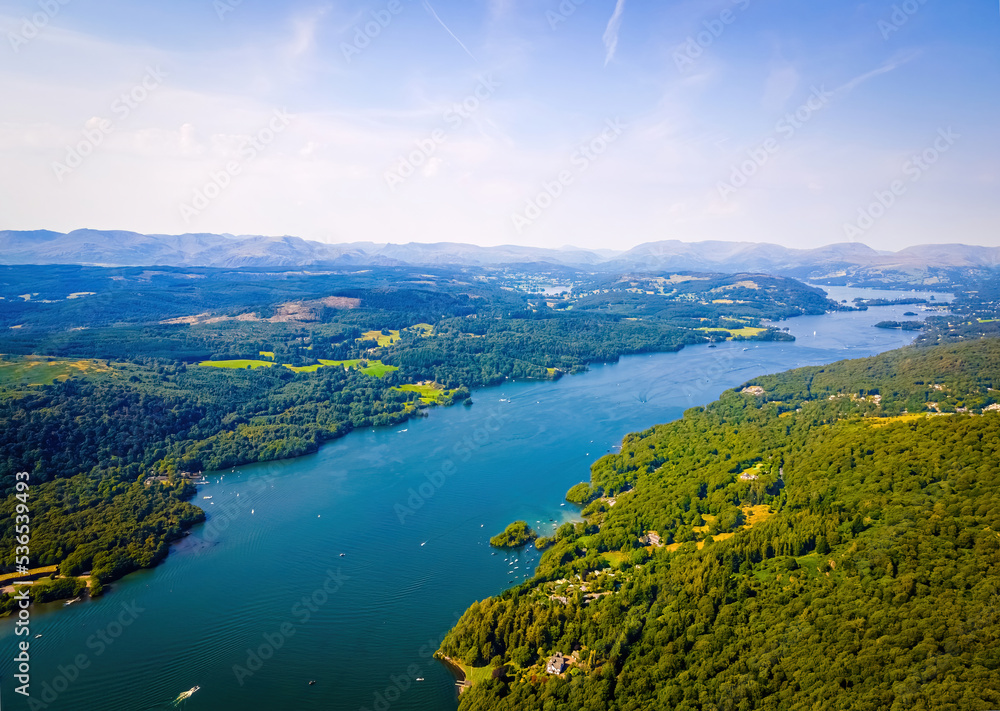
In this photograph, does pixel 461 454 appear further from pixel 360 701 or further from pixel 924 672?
pixel 924 672

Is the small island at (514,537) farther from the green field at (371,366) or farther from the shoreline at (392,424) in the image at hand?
the green field at (371,366)

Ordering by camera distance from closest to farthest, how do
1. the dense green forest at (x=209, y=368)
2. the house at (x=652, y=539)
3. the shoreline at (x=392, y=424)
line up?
the house at (x=652, y=539), the shoreline at (x=392, y=424), the dense green forest at (x=209, y=368)

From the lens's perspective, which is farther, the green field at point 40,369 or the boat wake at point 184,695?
the green field at point 40,369

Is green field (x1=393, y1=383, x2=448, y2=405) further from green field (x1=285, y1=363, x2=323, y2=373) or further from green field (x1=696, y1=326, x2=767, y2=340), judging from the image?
green field (x1=696, y1=326, x2=767, y2=340)

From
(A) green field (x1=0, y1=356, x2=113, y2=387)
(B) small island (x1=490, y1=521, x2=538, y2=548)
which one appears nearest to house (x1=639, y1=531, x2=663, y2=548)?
(B) small island (x1=490, y1=521, x2=538, y2=548)

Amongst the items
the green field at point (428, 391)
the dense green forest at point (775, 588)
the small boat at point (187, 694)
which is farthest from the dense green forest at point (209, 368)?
the dense green forest at point (775, 588)

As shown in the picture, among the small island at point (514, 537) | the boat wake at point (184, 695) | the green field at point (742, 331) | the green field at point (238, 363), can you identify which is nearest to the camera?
the boat wake at point (184, 695)
